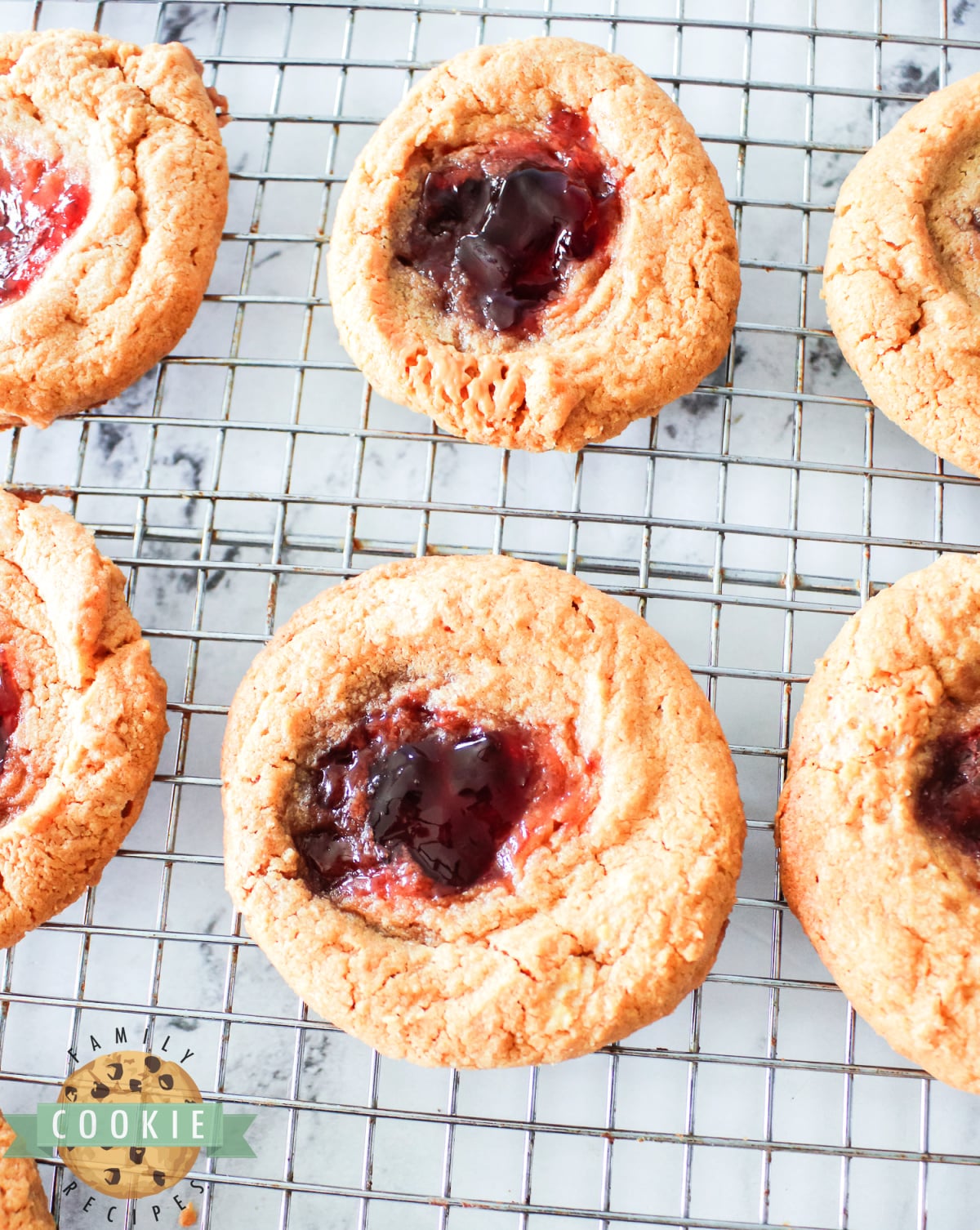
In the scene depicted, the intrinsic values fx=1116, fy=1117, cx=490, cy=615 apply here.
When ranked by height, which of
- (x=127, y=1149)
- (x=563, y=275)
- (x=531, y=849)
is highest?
(x=563, y=275)

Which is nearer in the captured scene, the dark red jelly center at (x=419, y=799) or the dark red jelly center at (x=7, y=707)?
the dark red jelly center at (x=419, y=799)

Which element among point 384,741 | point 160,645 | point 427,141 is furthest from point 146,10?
point 384,741

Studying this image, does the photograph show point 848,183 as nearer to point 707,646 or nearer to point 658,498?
point 658,498

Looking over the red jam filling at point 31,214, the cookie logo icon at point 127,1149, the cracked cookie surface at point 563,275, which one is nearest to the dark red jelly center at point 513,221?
the cracked cookie surface at point 563,275

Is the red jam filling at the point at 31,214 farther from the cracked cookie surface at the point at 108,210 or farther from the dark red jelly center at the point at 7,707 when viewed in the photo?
the dark red jelly center at the point at 7,707

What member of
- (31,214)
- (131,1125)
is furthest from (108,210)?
(131,1125)

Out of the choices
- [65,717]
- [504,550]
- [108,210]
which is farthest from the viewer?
[504,550]

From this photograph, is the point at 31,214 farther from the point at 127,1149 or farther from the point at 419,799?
the point at 127,1149
